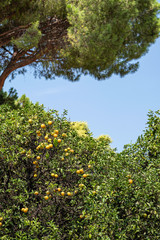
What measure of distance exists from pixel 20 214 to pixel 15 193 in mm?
328

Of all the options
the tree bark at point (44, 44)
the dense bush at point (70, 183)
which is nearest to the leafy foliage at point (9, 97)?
the tree bark at point (44, 44)

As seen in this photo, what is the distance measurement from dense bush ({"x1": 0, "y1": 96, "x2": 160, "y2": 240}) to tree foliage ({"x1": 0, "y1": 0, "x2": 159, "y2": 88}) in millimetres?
8001

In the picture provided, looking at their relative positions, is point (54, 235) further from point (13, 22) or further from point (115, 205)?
point (13, 22)

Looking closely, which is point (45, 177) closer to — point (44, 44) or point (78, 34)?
point (78, 34)

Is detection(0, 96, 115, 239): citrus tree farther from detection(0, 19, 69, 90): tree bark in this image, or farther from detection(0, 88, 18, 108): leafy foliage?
detection(0, 19, 69, 90): tree bark

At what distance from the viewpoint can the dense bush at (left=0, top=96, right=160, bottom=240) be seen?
3.92 metres

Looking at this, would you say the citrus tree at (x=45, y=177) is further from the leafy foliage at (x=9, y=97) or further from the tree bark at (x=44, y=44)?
the tree bark at (x=44, y=44)

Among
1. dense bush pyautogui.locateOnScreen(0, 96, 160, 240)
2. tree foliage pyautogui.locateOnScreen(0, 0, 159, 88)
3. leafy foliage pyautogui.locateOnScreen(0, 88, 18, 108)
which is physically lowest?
dense bush pyautogui.locateOnScreen(0, 96, 160, 240)

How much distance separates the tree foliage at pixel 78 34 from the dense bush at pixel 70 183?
8.00 m

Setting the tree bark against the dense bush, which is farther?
the tree bark

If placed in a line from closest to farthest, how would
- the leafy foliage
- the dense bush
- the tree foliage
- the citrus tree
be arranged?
the dense bush → the citrus tree → the tree foliage → the leafy foliage

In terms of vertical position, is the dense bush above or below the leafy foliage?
below

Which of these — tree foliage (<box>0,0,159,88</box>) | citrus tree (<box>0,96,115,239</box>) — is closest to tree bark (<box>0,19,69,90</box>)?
tree foliage (<box>0,0,159,88</box>)

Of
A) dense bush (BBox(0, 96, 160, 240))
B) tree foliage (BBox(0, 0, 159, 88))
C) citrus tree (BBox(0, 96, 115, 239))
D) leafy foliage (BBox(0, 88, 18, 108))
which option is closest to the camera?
dense bush (BBox(0, 96, 160, 240))
